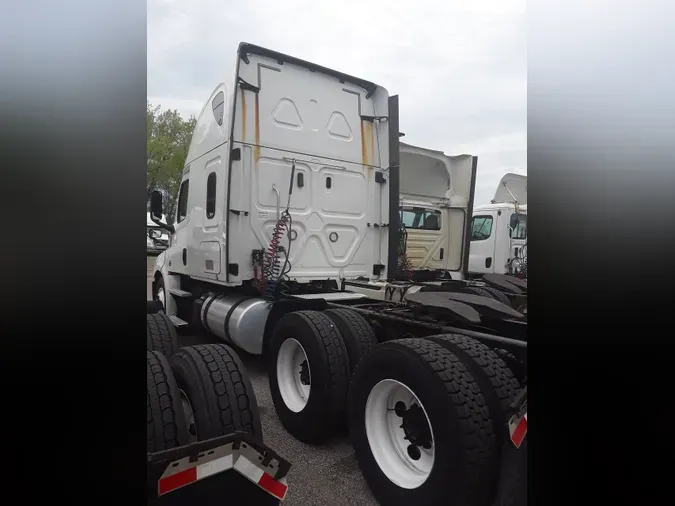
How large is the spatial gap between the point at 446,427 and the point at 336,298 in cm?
235

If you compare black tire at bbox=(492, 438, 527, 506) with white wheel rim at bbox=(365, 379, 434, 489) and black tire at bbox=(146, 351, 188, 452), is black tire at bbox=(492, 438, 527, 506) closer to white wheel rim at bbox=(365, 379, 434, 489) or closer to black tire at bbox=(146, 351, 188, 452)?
white wheel rim at bbox=(365, 379, 434, 489)

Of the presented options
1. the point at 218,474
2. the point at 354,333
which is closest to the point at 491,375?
the point at 354,333

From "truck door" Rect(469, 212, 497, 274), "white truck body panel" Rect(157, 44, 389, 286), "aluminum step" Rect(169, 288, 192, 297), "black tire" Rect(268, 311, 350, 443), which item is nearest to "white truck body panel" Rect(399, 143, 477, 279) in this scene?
"white truck body panel" Rect(157, 44, 389, 286)

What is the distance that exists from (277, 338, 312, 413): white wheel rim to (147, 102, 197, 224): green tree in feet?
48.0

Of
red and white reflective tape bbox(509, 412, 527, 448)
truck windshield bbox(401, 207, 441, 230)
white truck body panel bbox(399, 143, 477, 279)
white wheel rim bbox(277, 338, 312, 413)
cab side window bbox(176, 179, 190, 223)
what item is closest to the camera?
red and white reflective tape bbox(509, 412, 527, 448)

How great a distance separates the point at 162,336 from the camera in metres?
3.58

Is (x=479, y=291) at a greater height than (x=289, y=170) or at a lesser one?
lesser

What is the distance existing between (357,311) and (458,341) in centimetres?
128

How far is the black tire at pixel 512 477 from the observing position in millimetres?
1951

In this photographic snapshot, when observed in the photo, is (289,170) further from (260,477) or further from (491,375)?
(260,477)

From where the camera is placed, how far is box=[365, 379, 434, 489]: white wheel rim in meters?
2.38

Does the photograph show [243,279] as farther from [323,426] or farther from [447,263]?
[447,263]

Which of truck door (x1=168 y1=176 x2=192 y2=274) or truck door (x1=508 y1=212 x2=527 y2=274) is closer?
truck door (x1=168 y1=176 x2=192 y2=274)

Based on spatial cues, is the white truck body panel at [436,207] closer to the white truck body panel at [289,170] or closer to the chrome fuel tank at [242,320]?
the white truck body panel at [289,170]
